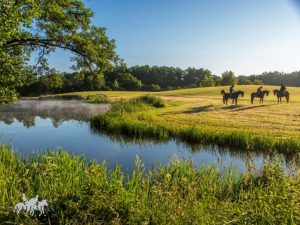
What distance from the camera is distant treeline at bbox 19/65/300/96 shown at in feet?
373

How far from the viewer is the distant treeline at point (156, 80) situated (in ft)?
373

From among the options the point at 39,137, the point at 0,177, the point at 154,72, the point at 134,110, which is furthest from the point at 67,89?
the point at 0,177

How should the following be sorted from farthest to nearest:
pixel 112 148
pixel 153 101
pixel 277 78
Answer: pixel 277 78
pixel 153 101
pixel 112 148

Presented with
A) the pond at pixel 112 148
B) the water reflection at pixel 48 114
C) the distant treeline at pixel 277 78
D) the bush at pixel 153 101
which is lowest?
the pond at pixel 112 148

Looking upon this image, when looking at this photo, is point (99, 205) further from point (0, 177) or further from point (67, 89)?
point (67, 89)

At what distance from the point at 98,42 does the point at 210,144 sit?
946 cm

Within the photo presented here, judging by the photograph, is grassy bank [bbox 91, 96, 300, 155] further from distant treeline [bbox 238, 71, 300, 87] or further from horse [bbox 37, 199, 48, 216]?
distant treeline [bbox 238, 71, 300, 87]

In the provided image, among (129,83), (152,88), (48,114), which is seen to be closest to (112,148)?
(48,114)

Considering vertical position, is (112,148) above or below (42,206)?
below

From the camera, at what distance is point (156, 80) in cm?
15475

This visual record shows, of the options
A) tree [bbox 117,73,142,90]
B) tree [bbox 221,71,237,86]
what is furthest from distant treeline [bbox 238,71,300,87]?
tree [bbox 117,73,142,90]

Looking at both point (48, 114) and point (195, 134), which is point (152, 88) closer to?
point (48, 114)

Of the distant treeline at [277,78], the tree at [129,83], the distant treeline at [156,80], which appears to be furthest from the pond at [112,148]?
the distant treeline at [277,78]

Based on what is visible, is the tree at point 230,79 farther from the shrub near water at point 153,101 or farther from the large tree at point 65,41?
the large tree at point 65,41
